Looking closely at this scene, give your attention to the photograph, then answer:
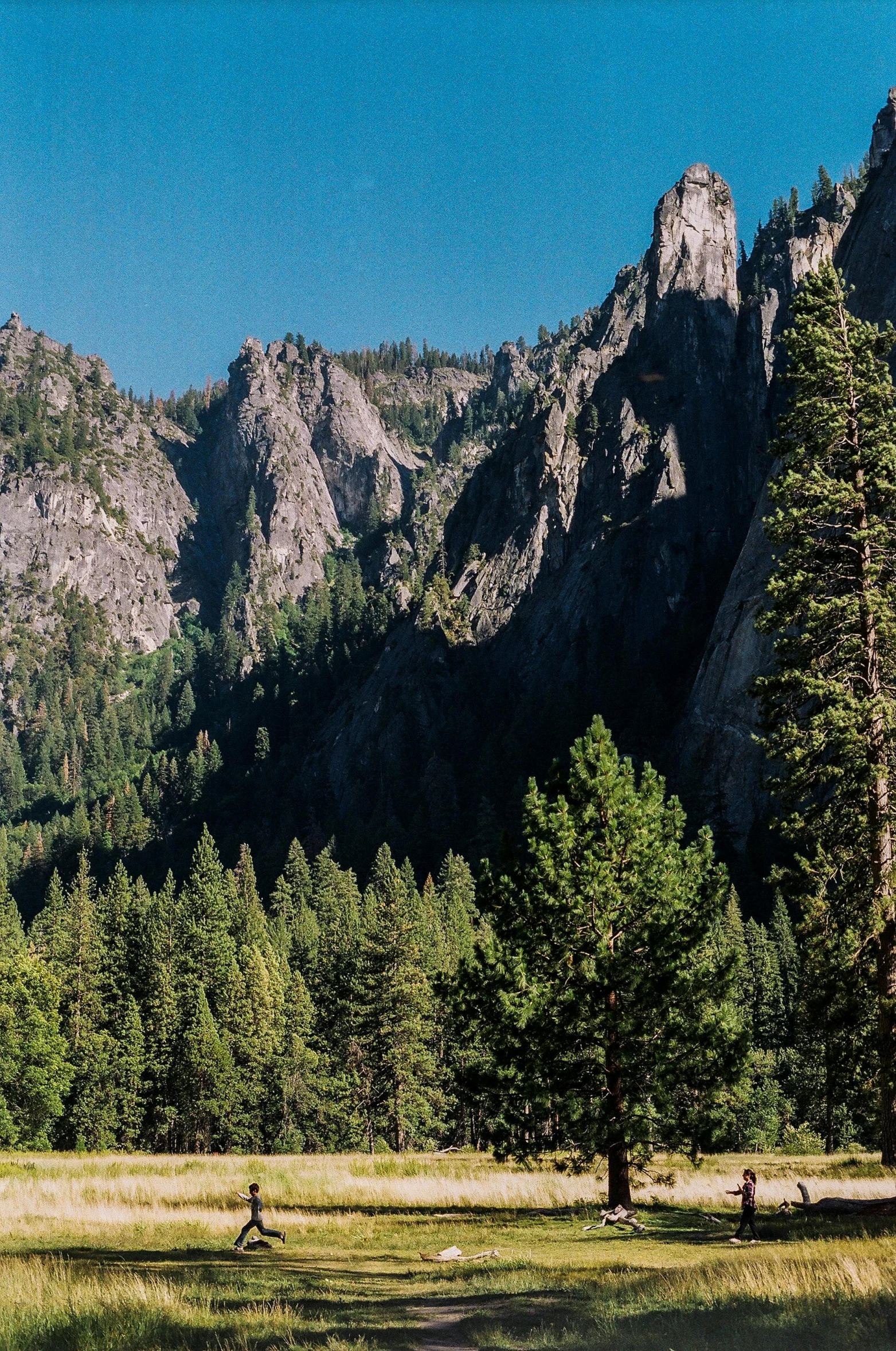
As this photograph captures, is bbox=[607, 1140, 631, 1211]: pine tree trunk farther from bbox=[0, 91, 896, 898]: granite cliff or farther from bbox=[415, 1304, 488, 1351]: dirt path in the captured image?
bbox=[0, 91, 896, 898]: granite cliff

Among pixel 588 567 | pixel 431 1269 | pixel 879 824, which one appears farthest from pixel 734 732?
pixel 431 1269

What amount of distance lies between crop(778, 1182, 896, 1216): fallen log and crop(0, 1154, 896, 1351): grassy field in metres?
0.75

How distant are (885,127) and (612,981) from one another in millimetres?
187388

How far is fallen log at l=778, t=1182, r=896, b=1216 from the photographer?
64.1 ft

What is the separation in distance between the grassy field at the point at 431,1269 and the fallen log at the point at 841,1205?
2.46 feet

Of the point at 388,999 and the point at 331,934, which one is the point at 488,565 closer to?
the point at 331,934

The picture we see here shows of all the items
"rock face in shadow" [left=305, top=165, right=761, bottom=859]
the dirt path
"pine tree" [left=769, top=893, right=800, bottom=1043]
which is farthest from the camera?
"rock face in shadow" [left=305, top=165, right=761, bottom=859]

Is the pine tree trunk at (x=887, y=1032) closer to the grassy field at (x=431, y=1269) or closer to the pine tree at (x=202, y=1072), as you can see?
the grassy field at (x=431, y=1269)

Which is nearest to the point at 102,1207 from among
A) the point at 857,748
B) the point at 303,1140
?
the point at 857,748

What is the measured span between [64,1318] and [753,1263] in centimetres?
832

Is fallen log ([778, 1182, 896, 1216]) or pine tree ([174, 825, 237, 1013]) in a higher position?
pine tree ([174, 825, 237, 1013])

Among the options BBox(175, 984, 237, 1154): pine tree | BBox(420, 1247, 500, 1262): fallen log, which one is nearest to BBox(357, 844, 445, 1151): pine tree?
BBox(175, 984, 237, 1154): pine tree

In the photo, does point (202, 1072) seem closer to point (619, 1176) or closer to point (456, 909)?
point (456, 909)

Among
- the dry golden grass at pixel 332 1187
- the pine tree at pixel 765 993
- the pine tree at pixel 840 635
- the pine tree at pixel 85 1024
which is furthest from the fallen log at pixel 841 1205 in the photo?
the pine tree at pixel 765 993
